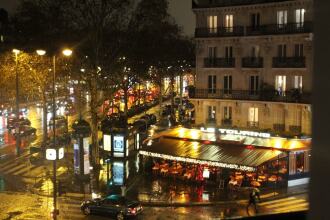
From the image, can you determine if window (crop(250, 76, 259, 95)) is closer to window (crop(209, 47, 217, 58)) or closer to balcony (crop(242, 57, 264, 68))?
balcony (crop(242, 57, 264, 68))

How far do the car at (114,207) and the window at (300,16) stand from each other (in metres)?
18.3

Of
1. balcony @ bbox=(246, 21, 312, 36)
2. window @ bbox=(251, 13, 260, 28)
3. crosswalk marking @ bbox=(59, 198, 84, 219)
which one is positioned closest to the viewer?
crosswalk marking @ bbox=(59, 198, 84, 219)

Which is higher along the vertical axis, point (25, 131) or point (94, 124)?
point (94, 124)

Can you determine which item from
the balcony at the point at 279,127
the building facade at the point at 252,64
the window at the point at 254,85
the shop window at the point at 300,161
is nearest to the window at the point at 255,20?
the building facade at the point at 252,64

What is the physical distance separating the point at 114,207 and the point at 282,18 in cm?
1973

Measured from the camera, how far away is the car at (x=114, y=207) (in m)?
23.5

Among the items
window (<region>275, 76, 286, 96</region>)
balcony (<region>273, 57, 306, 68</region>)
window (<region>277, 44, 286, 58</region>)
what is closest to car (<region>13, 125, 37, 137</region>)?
window (<region>275, 76, 286, 96</region>)

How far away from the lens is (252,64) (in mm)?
36438

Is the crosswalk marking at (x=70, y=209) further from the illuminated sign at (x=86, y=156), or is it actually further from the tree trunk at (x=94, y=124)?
the tree trunk at (x=94, y=124)

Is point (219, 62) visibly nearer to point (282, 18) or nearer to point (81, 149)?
point (282, 18)

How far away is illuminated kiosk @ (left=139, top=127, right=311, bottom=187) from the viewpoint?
28297 millimetres

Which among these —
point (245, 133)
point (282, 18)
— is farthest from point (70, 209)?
point (282, 18)

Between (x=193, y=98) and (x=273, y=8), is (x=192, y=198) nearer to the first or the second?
(x=193, y=98)

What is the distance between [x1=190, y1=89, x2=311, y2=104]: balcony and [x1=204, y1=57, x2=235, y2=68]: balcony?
6.48ft
